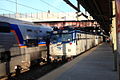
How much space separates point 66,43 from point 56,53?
1.02 m

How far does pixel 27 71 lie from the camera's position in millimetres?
12844

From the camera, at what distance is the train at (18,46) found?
9.34m

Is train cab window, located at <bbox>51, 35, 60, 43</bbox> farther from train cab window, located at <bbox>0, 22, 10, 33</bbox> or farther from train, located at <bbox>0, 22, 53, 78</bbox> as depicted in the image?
train cab window, located at <bbox>0, 22, 10, 33</bbox>

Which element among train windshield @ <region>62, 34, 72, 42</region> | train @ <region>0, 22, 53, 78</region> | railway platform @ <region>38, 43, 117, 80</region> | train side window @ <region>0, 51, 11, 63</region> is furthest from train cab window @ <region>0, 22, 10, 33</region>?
train windshield @ <region>62, 34, 72, 42</region>

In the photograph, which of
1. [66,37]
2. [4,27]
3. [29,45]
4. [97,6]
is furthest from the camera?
[66,37]

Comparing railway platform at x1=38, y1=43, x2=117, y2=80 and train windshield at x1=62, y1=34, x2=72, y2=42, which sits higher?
train windshield at x1=62, y1=34, x2=72, y2=42

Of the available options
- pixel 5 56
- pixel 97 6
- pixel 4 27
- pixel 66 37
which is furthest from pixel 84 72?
pixel 66 37

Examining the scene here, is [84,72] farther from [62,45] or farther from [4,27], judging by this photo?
[62,45]

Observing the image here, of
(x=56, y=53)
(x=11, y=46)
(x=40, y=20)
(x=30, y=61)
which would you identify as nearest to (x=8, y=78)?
(x=11, y=46)

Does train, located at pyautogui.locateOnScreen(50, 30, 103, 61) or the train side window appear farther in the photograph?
train, located at pyautogui.locateOnScreen(50, 30, 103, 61)

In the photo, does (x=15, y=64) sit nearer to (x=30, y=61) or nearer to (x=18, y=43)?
(x=18, y=43)

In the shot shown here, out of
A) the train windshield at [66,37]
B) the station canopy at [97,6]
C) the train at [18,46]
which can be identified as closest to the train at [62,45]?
the train windshield at [66,37]

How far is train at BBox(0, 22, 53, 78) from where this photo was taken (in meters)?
9.34

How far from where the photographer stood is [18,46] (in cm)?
1062
